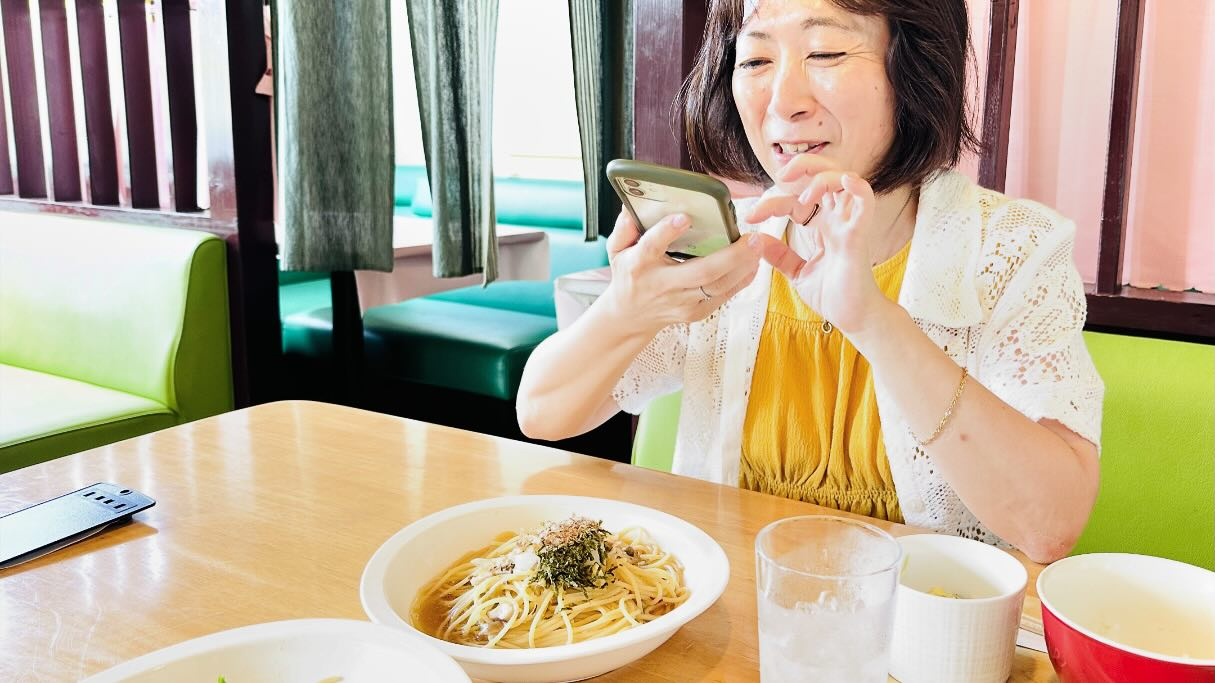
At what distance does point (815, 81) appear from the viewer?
123cm

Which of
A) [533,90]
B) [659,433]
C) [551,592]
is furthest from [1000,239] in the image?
[533,90]

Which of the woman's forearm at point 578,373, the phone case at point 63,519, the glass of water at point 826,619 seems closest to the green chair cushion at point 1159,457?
the woman's forearm at point 578,373

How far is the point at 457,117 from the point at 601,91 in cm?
111

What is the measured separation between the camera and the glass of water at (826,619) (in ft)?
2.11

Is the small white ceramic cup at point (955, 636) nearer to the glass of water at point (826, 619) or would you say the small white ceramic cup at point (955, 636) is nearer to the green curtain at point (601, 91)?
the glass of water at point (826, 619)

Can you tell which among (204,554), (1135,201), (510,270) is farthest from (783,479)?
(510,270)

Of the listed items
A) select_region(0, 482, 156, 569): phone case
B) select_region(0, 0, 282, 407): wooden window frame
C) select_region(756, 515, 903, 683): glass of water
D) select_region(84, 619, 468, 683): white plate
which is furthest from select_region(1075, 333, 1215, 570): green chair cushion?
select_region(0, 0, 282, 407): wooden window frame

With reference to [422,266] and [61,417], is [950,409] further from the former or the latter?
[422,266]

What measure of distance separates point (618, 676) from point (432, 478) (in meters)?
0.50

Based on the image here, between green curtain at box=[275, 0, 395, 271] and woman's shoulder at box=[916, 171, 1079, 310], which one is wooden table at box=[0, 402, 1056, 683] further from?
green curtain at box=[275, 0, 395, 271]

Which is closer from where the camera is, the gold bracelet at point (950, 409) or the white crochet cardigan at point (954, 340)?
the gold bracelet at point (950, 409)

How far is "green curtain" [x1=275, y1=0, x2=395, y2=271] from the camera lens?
2693 mm

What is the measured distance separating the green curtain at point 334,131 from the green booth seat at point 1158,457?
2.16 m

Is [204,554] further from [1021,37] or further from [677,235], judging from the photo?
[1021,37]
